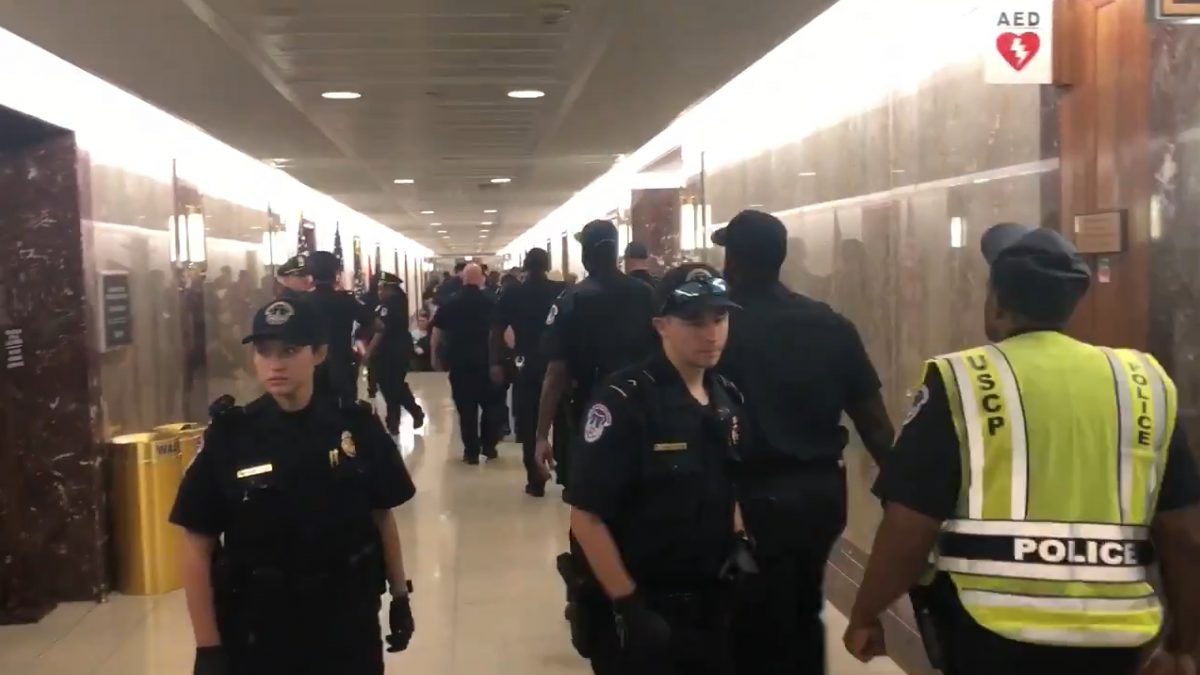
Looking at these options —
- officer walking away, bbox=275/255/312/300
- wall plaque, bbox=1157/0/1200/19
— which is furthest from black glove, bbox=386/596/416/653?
officer walking away, bbox=275/255/312/300

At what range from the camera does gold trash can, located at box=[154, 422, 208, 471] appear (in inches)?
254

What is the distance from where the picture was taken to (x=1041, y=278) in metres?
2.26

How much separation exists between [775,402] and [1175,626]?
126 centimetres

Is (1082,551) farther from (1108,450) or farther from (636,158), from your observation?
(636,158)

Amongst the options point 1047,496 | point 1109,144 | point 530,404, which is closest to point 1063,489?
point 1047,496

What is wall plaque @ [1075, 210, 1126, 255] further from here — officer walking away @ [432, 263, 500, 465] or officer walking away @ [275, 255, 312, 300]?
officer walking away @ [432, 263, 500, 465]

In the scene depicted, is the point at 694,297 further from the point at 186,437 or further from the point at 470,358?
the point at 470,358

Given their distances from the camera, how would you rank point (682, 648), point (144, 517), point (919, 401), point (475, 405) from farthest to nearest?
1. point (475, 405)
2. point (144, 517)
3. point (682, 648)
4. point (919, 401)

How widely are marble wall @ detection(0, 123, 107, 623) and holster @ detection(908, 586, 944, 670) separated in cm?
467

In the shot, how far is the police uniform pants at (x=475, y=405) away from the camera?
9430 mm

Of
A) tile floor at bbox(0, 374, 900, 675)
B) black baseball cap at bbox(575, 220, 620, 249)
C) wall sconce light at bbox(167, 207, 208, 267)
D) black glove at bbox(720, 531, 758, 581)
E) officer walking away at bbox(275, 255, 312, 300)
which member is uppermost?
wall sconce light at bbox(167, 207, 208, 267)

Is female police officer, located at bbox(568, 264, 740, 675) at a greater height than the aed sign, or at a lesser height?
lesser

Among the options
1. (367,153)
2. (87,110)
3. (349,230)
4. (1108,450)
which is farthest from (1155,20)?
(349,230)

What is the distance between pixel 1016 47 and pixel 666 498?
2.05m
